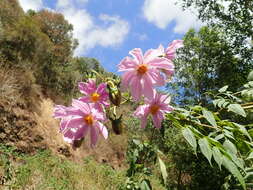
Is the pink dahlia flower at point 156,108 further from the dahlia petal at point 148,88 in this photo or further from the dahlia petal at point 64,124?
the dahlia petal at point 64,124

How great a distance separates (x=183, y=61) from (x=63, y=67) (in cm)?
479

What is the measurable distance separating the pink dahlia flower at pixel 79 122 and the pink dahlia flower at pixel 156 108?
0.38 feet

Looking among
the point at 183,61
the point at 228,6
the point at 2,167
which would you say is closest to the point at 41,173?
the point at 2,167

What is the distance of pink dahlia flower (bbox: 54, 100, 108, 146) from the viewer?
0.60 metres

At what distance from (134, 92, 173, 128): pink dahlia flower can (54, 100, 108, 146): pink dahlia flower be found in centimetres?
11

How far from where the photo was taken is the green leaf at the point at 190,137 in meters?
0.62

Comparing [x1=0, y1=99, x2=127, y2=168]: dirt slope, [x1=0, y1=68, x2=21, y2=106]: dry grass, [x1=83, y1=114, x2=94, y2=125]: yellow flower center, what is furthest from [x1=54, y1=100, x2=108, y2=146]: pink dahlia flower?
[x1=0, y1=68, x2=21, y2=106]: dry grass

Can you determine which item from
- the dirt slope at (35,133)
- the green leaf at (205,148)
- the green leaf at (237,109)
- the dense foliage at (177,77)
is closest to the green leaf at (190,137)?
the green leaf at (205,148)

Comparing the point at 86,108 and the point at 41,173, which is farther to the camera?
the point at 41,173

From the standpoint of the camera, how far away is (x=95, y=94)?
619 mm

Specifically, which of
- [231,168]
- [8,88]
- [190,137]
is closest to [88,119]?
[190,137]

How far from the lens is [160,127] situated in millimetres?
666

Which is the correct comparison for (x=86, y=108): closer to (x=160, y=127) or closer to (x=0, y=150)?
(x=160, y=127)

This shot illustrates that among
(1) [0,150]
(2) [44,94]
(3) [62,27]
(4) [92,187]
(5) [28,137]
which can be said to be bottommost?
(4) [92,187]
